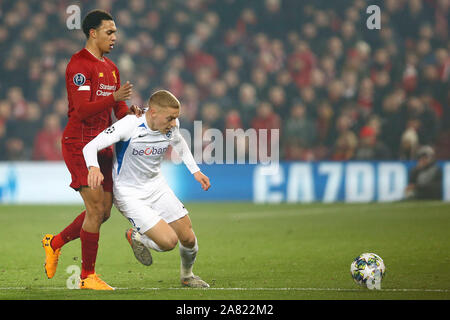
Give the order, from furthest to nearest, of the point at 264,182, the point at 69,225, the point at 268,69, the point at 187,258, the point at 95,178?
the point at 268,69, the point at 264,182, the point at 69,225, the point at 187,258, the point at 95,178

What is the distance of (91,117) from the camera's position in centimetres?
658

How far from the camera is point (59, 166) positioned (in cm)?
1549

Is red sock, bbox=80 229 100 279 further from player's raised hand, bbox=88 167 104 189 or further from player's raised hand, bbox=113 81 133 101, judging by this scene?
player's raised hand, bbox=113 81 133 101

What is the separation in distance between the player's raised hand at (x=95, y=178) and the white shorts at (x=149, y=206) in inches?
19.0

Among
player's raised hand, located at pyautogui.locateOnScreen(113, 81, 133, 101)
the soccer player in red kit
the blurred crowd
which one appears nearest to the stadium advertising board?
the blurred crowd

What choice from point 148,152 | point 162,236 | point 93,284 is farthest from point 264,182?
point 93,284

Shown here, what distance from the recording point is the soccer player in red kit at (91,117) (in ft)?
21.2

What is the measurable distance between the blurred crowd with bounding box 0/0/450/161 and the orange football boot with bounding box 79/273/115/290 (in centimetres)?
924

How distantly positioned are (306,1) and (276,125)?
351cm

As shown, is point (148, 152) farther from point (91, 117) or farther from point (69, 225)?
point (69, 225)

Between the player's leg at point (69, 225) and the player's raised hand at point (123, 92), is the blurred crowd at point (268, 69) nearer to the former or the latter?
the player's leg at point (69, 225)

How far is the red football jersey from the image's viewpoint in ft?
21.1

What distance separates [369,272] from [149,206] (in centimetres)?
177
